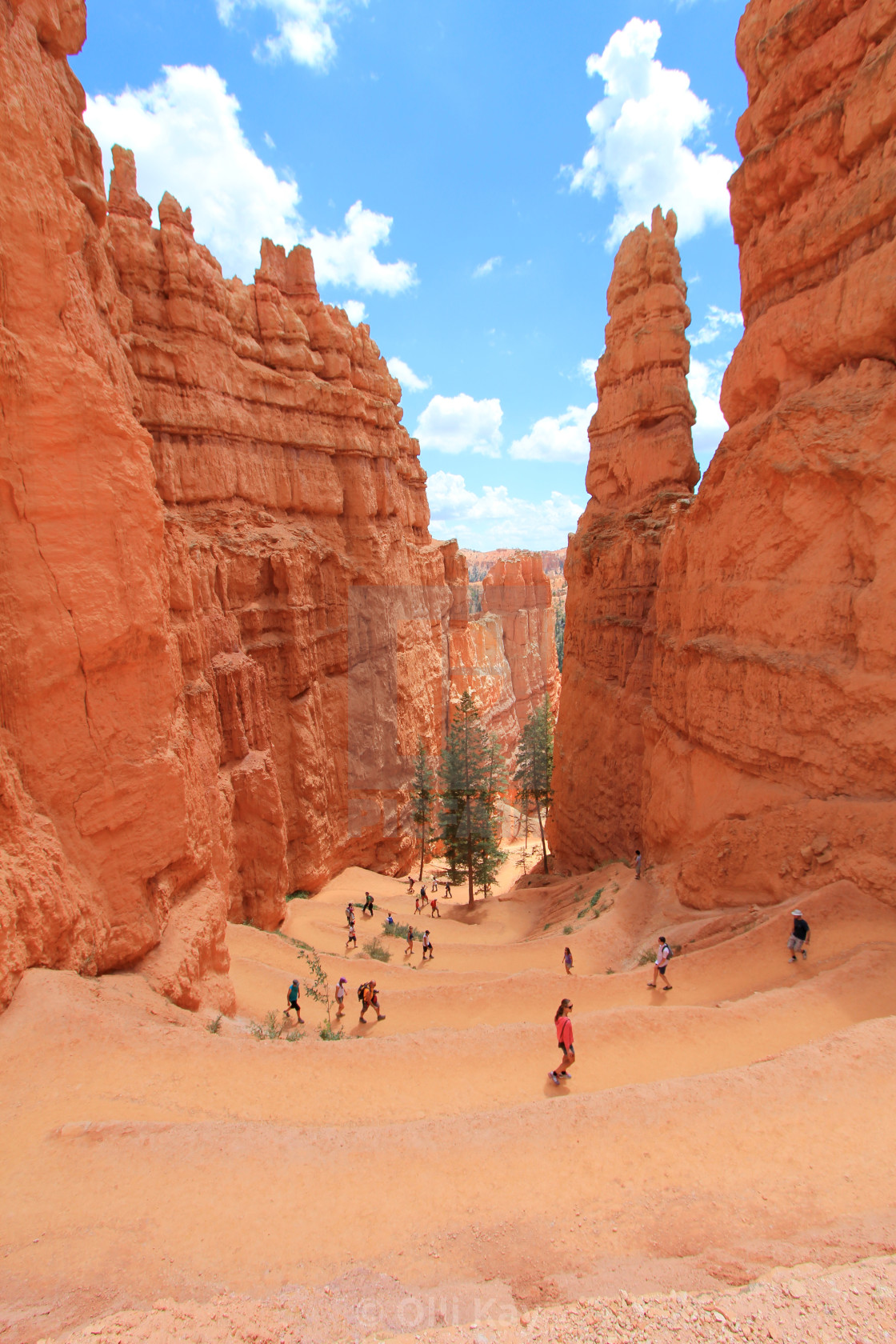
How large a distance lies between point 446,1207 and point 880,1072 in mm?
4719

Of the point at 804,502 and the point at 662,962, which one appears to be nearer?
the point at 662,962

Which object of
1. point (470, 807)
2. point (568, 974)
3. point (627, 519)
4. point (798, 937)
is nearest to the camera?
point (798, 937)

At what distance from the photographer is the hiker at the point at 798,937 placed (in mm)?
9359

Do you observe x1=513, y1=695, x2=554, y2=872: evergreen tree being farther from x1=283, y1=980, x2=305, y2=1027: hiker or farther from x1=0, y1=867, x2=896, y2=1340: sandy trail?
x1=0, y1=867, x2=896, y2=1340: sandy trail

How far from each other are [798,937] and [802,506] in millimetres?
7360

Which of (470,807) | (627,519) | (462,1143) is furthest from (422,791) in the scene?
(462,1143)

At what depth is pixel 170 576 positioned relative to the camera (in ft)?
41.7

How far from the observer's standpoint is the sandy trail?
16.2 ft

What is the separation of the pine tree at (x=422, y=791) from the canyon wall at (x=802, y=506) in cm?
1504

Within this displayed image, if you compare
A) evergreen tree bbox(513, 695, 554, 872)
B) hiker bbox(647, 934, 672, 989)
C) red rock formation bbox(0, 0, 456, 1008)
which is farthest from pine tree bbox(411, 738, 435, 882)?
hiker bbox(647, 934, 672, 989)

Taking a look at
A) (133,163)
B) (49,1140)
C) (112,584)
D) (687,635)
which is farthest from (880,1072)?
(133,163)

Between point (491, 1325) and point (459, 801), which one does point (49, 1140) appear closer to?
point (491, 1325)

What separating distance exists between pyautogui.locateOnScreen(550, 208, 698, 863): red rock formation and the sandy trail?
11.0 metres

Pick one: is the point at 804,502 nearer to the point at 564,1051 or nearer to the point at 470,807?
the point at 564,1051
